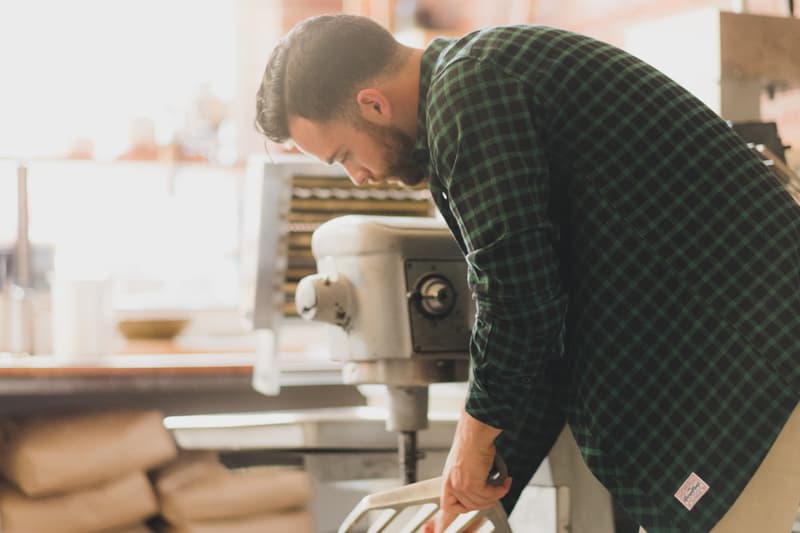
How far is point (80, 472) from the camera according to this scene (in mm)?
2652

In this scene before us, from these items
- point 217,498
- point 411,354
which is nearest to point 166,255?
point 217,498

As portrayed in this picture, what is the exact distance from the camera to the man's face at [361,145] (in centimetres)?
139

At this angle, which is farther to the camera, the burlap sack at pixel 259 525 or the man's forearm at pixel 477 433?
the burlap sack at pixel 259 525

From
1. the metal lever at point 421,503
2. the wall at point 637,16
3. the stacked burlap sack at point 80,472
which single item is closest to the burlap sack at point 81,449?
the stacked burlap sack at point 80,472

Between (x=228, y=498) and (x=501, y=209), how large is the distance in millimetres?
1761

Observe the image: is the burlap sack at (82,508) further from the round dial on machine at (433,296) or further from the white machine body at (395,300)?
the round dial on machine at (433,296)

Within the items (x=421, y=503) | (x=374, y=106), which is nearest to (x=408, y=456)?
(x=421, y=503)

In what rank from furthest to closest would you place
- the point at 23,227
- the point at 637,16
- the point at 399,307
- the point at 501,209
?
the point at 637,16 < the point at 23,227 < the point at 399,307 < the point at 501,209

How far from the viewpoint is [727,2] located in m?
3.29

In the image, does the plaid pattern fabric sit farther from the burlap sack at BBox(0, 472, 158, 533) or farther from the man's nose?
the burlap sack at BBox(0, 472, 158, 533)

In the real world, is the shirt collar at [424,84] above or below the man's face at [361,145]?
above

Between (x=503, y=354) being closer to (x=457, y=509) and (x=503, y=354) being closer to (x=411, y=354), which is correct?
(x=457, y=509)

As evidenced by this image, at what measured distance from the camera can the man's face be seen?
4.57 ft

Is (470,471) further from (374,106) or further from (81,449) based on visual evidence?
(81,449)
